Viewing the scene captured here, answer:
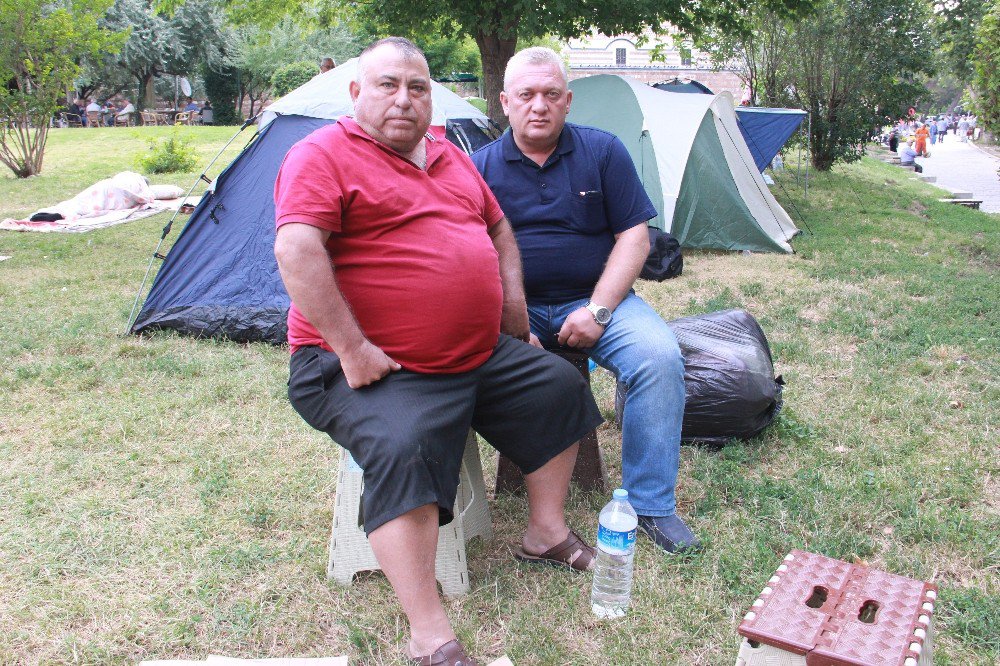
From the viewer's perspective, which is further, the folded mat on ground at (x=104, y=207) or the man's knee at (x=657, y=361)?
the folded mat on ground at (x=104, y=207)

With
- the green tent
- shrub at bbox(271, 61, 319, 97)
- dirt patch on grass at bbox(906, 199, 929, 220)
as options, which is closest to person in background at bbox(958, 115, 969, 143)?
shrub at bbox(271, 61, 319, 97)

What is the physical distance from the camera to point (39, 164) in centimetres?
1333

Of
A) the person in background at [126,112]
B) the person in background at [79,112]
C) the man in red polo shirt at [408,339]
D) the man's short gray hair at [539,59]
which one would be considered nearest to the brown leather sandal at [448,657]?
the man in red polo shirt at [408,339]

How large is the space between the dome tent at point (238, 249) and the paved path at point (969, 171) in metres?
9.61

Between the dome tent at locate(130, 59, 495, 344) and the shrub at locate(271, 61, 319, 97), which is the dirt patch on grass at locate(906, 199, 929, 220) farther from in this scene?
the shrub at locate(271, 61, 319, 97)

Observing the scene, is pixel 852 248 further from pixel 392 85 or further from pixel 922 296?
pixel 392 85

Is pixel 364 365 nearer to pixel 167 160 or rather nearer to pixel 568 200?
pixel 568 200

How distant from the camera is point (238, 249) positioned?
5203 mm

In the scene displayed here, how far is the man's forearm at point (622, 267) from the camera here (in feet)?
9.17

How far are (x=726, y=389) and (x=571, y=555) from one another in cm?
118

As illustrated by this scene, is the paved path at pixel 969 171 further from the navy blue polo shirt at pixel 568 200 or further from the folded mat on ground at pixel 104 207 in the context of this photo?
the folded mat on ground at pixel 104 207

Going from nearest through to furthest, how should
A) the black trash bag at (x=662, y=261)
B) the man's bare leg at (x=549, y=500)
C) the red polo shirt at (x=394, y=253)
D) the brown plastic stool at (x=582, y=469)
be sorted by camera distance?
the red polo shirt at (x=394, y=253), the man's bare leg at (x=549, y=500), the brown plastic stool at (x=582, y=469), the black trash bag at (x=662, y=261)

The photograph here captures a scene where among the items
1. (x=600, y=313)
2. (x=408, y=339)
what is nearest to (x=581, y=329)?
(x=600, y=313)

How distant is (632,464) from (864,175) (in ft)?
47.1
